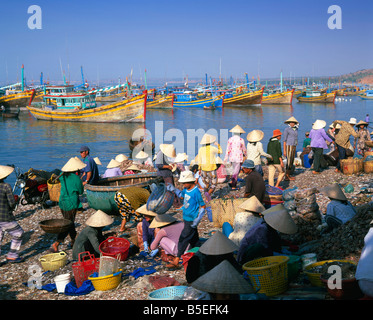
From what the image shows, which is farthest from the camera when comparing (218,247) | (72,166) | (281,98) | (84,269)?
(281,98)

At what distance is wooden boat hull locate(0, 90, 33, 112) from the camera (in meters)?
65.6

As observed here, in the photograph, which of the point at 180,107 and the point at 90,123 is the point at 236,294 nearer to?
the point at 90,123

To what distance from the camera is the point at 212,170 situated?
9328 mm

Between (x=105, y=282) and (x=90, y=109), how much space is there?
43.2 m

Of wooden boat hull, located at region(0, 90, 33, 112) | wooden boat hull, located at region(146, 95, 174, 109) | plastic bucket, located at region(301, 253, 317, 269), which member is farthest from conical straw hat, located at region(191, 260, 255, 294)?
wooden boat hull, located at region(146, 95, 174, 109)

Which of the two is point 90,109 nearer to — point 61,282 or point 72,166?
point 72,166

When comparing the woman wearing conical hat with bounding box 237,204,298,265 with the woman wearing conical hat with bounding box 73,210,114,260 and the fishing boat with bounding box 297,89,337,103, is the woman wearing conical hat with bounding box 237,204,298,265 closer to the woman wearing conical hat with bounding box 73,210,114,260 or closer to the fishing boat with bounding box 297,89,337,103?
the woman wearing conical hat with bounding box 73,210,114,260

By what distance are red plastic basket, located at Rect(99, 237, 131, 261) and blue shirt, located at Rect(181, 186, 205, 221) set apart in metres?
1.11

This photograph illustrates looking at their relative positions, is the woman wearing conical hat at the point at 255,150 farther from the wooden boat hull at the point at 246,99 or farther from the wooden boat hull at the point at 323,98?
the wooden boat hull at the point at 323,98

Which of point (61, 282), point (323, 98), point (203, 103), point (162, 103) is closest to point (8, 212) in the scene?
point (61, 282)

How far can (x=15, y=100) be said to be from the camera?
65938 millimetres

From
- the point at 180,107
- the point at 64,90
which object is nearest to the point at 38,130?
the point at 64,90

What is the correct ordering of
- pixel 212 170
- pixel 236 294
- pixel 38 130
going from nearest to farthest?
pixel 236 294 → pixel 212 170 → pixel 38 130
